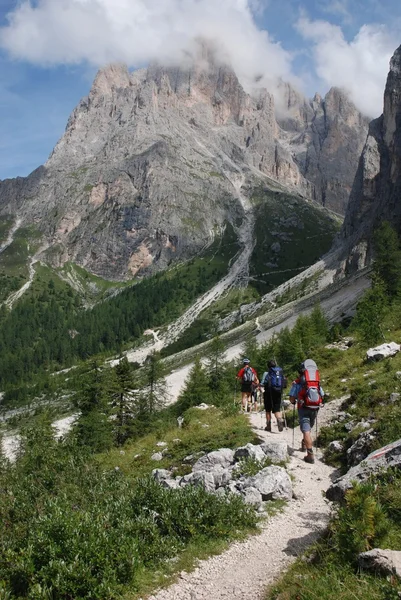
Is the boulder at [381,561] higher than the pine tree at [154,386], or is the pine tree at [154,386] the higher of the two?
the boulder at [381,561]

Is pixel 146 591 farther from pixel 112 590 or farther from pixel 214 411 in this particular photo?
pixel 214 411

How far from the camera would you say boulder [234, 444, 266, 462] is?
14445 mm

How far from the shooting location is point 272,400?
19.7 metres

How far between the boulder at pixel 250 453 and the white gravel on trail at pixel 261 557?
1.57 m

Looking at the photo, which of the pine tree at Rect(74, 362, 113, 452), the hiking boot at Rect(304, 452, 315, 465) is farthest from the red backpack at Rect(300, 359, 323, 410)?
the pine tree at Rect(74, 362, 113, 452)

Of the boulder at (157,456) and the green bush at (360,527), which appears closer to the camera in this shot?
the green bush at (360,527)

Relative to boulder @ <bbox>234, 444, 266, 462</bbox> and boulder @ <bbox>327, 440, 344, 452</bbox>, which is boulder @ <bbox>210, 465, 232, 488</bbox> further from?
boulder @ <bbox>327, 440, 344, 452</bbox>

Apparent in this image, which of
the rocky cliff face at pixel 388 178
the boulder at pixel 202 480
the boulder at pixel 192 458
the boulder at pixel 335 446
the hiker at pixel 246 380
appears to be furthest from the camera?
→ the rocky cliff face at pixel 388 178

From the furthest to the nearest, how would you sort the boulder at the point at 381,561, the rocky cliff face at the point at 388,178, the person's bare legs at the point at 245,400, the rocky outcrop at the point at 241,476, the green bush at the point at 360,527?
1. the rocky cliff face at the point at 388,178
2. the person's bare legs at the point at 245,400
3. the rocky outcrop at the point at 241,476
4. the green bush at the point at 360,527
5. the boulder at the point at 381,561

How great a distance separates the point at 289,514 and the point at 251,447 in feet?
12.5

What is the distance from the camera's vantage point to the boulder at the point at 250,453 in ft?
47.4

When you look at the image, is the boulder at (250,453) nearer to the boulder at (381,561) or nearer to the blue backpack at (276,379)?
the blue backpack at (276,379)

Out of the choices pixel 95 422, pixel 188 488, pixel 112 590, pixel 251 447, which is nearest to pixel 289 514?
pixel 188 488

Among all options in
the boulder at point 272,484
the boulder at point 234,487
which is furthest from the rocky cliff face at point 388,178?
the boulder at point 234,487
